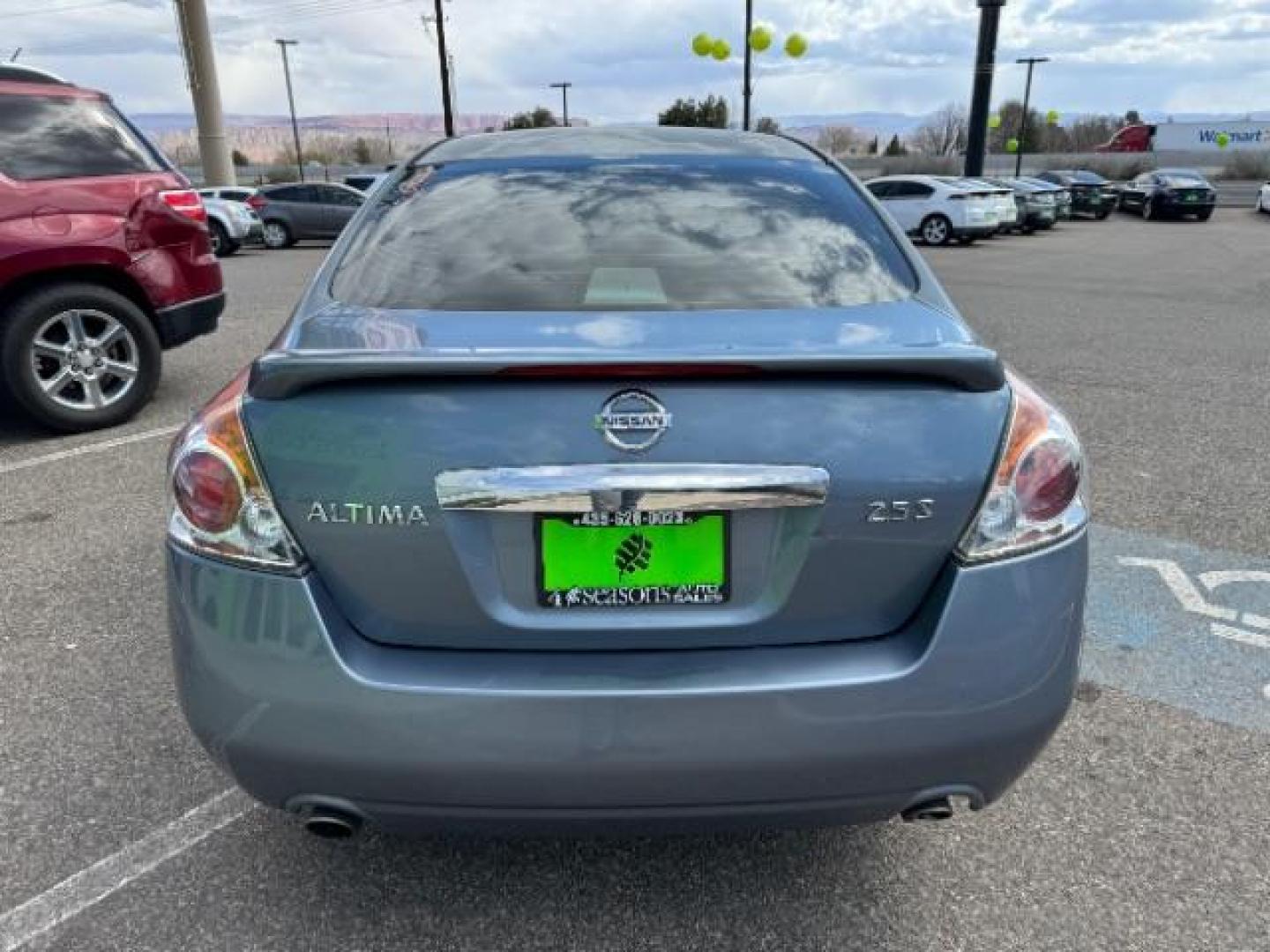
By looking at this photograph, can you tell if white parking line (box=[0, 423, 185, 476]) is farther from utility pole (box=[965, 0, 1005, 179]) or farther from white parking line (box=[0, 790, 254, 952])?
utility pole (box=[965, 0, 1005, 179])

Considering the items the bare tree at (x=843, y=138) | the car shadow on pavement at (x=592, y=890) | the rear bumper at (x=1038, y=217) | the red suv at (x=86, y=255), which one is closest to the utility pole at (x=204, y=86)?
the rear bumper at (x=1038, y=217)

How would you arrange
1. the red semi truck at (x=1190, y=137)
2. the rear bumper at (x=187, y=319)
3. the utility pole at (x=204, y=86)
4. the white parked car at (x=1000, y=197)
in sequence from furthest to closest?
the red semi truck at (x=1190, y=137) → the utility pole at (x=204, y=86) → the white parked car at (x=1000, y=197) → the rear bumper at (x=187, y=319)

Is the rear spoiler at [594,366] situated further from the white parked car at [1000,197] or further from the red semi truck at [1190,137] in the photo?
the red semi truck at [1190,137]

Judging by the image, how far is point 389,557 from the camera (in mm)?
1747

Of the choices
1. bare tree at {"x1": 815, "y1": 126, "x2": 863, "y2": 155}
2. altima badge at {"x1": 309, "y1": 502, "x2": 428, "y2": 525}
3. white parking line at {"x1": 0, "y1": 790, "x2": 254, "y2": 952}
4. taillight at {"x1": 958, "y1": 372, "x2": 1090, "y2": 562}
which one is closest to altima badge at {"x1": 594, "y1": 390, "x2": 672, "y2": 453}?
altima badge at {"x1": 309, "y1": 502, "x2": 428, "y2": 525}

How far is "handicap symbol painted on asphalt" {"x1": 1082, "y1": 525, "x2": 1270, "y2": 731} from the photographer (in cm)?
306

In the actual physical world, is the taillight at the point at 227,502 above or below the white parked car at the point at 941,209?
above

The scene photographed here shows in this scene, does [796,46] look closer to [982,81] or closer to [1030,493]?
[982,81]

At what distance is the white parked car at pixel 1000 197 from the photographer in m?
23.5

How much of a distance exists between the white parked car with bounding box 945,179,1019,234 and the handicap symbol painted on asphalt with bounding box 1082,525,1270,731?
21.2 metres

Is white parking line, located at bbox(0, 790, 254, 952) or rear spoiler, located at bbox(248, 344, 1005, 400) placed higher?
rear spoiler, located at bbox(248, 344, 1005, 400)

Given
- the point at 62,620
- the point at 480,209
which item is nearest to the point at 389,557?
the point at 480,209

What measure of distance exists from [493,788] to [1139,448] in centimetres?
504

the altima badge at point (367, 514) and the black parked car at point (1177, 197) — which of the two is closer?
the altima badge at point (367, 514)
